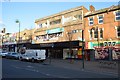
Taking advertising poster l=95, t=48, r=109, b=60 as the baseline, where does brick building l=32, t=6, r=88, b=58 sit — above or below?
above

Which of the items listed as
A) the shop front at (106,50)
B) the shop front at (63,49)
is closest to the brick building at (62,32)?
the shop front at (63,49)

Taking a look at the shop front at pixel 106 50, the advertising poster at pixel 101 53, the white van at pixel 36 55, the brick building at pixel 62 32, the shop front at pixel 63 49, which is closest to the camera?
the shop front at pixel 106 50

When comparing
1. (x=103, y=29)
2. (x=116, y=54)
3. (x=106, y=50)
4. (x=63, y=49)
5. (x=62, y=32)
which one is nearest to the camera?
(x=116, y=54)

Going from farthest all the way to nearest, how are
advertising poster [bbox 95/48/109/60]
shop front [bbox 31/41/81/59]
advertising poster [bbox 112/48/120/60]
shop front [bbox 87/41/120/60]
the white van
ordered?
shop front [bbox 31/41/81/59] → the white van → advertising poster [bbox 95/48/109/60] → shop front [bbox 87/41/120/60] → advertising poster [bbox 112/48/120/60]

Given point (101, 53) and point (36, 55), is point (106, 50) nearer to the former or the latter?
point (101, 53)

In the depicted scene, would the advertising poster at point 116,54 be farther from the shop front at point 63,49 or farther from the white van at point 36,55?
the white van at point 36,55

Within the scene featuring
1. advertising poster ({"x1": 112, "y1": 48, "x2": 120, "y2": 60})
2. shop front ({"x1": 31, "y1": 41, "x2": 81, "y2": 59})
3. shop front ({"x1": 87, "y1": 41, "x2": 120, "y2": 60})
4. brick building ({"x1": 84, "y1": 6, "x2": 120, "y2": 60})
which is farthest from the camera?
shop front ({"x1": 31, "y1": 41, "x2": 81, "y2": 59})

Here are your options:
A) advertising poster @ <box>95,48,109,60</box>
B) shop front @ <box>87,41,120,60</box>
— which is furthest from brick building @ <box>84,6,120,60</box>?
advertising poster @ <box>95,48,109,60</box>

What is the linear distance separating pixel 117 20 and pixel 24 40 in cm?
3266

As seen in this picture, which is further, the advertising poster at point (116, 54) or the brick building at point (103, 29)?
the brick building at point (103, 29)

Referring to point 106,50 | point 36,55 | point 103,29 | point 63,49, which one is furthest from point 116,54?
point 36,55

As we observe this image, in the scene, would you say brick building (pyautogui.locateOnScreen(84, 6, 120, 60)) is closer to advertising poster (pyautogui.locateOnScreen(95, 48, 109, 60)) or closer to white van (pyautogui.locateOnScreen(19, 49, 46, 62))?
advertising poster (pyautogui.locateOnScreen(95, 48, 109, 60))

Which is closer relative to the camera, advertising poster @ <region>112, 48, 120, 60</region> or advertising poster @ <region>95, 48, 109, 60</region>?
advertising poster @ <region>112, 48, 120, 60</region>

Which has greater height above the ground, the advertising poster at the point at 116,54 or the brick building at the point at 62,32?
the brick building at the point at 62,32
